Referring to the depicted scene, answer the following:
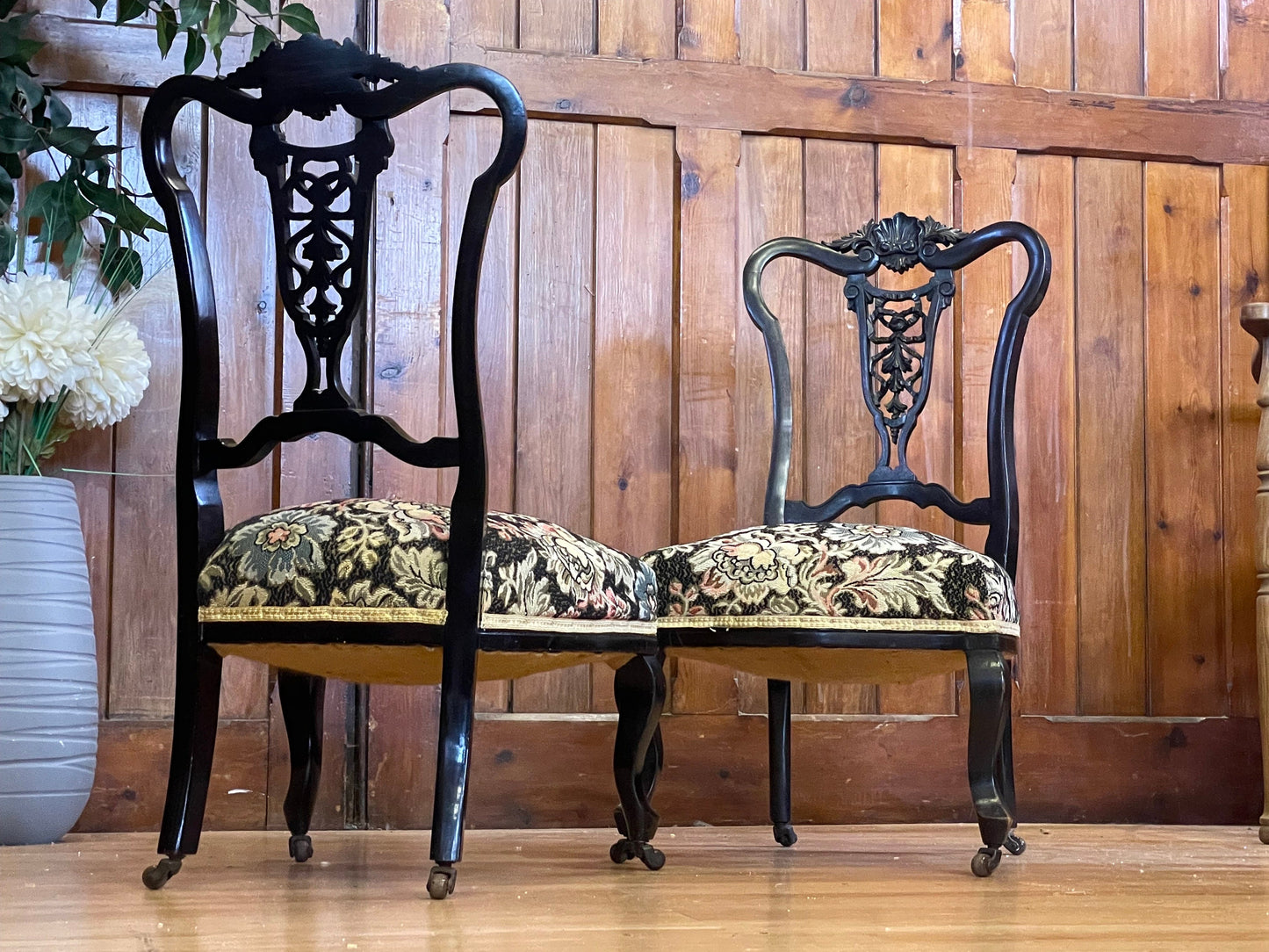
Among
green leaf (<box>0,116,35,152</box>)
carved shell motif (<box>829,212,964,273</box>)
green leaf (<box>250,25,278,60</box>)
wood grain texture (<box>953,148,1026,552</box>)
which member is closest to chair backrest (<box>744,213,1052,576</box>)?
carved shell motif (<box>829,212,964,273</box>)

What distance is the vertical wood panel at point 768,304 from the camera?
2.77m

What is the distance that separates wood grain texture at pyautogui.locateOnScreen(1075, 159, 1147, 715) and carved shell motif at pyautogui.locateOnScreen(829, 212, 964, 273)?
2.12 ft

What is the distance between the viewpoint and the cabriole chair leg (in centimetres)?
165

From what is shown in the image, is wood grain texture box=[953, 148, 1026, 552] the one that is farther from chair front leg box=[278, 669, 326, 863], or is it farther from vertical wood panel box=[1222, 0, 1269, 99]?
chair front leg box=[278, 669, 326, 863]

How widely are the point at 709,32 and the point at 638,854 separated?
166cm

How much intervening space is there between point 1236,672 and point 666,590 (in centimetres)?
151

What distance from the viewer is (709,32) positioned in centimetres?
282

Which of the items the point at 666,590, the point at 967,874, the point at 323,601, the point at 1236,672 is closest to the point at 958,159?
the point at 1236,672

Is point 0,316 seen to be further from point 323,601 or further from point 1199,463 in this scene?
point 1199,463

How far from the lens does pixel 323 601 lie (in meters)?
1.59

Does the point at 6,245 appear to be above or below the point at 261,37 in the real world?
below

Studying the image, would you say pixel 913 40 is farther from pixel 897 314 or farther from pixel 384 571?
pixel 384 571

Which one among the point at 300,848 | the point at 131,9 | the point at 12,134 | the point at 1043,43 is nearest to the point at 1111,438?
the point at 1043,43

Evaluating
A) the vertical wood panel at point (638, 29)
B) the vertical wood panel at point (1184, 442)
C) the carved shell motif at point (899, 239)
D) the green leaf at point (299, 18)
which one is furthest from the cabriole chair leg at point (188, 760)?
the vertical wood panel at point (1184, 442)
